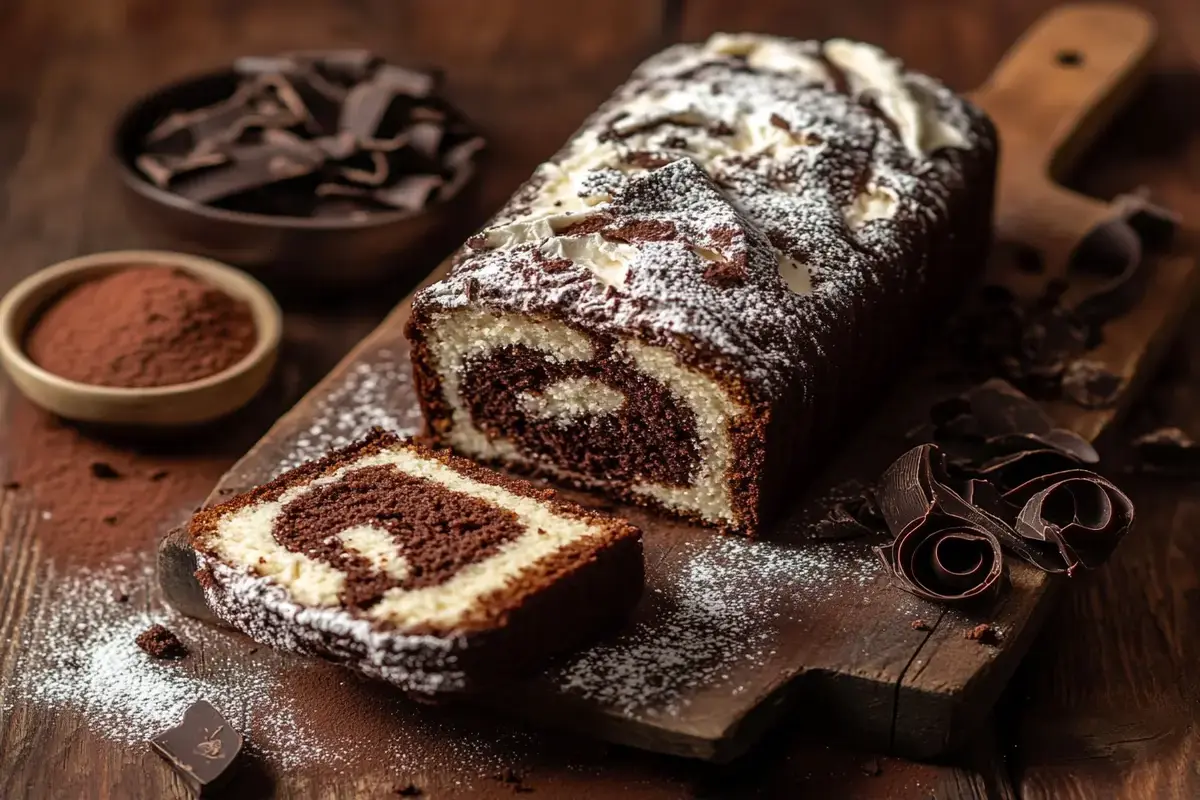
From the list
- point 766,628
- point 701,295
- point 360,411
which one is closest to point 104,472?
point 360,411

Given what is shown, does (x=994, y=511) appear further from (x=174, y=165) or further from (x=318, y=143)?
(x=174, y=165)

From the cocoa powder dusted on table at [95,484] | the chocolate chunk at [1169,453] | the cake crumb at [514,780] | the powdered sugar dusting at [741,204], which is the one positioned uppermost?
the powdered sugar dusting at [741,204]

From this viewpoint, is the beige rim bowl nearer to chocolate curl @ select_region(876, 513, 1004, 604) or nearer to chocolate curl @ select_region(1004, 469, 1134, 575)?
chocolate curl @ select_region(876, 513, 1004, 604)

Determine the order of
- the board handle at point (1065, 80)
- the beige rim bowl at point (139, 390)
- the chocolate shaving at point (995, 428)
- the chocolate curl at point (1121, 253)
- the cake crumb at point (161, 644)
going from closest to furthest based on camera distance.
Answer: the cake crumb at point (161, 644)
the chocolate shaving at point (995, 428)
the beige rim bowl at point (139, 390)
the chocolate curl at point (1121, 253)
the board handle at point (1065, 80)

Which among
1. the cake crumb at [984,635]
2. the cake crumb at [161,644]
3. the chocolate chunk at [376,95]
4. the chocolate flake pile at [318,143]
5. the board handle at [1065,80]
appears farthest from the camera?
the board handle at [1065,80]

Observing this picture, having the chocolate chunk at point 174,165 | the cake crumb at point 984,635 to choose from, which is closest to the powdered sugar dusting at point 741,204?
→ the cake crumb at point 984,635

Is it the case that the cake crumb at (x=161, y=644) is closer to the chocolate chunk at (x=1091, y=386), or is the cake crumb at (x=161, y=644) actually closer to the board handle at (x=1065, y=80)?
the chocolate chunk at (x=1091, y=386)

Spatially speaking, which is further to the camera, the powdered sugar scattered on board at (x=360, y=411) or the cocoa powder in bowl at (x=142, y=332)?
the cocoa powder in bowl at (x=142, y=332)

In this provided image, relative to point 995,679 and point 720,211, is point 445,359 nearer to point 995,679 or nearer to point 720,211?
point 720,211
